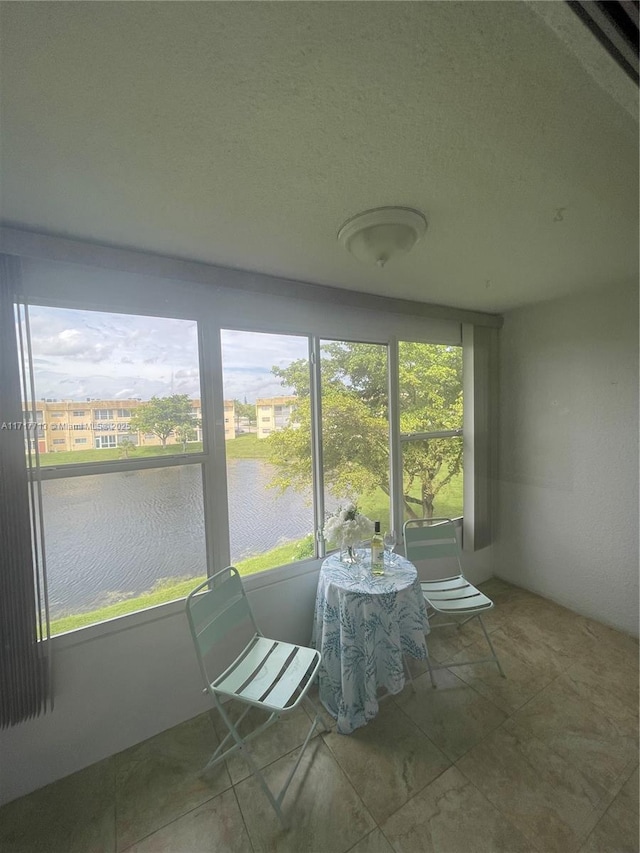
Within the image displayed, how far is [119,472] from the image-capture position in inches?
63.3

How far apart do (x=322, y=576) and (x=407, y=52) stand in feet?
6.60

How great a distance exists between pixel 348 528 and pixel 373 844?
1.16 metres

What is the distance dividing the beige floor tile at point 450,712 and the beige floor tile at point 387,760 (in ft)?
0.19

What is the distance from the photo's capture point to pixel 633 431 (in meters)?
2.16

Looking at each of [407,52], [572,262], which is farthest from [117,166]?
[572,262]

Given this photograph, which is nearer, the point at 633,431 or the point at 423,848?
the point at 423,848

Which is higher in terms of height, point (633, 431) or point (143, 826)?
point (633, 431)

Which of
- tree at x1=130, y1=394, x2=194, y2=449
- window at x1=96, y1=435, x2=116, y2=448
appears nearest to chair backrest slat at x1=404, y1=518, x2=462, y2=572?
tree at x1=130, y1=394, x2=194, y2=449

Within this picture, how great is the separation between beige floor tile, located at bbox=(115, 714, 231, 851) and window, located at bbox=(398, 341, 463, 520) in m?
1.82

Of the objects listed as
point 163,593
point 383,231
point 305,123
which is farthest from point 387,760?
point 305,123

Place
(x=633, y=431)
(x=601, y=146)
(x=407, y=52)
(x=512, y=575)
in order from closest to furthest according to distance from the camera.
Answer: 1. (x=407, y=52)
2. (x=601, y=146)
3. (x=633, y=431)
4. (x=512, y=575)

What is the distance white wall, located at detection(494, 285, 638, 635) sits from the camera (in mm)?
2213

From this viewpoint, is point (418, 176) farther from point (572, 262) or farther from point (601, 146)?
point (572, 262)

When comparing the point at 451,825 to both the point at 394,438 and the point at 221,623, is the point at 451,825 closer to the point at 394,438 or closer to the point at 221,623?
the point at 221,623
